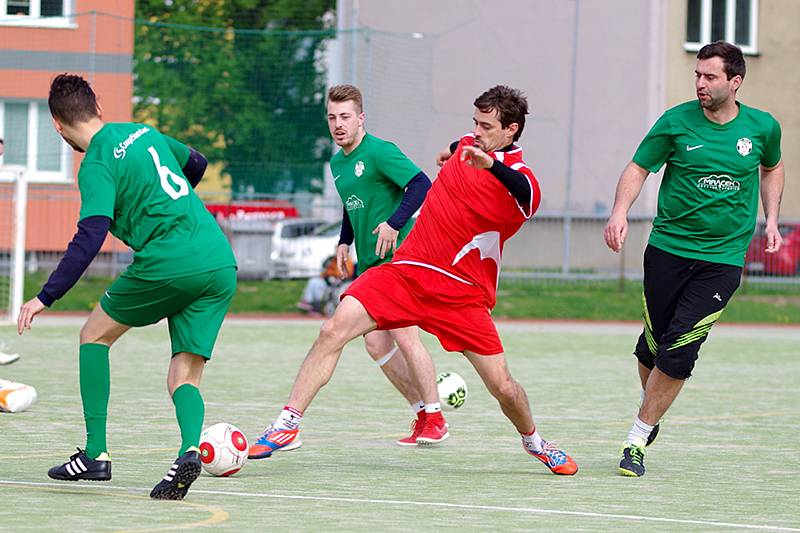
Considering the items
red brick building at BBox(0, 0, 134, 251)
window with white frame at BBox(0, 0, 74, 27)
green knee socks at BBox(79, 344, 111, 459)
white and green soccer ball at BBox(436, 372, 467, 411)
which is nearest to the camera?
green knee socks at BBox(79, 344, 111, 459)

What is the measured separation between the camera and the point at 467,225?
773 centimetres

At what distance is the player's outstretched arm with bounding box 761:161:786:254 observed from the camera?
322 inches

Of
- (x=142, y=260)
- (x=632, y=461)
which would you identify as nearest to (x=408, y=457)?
(x=632, y=461)

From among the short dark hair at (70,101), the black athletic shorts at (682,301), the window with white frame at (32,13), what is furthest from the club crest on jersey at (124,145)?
the window with white frame at (32,13)

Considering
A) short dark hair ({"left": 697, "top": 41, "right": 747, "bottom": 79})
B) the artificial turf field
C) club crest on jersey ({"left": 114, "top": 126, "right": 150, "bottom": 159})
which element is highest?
short dark hair ({"left": 697, "top": 41, "right": 747, "bottom": 79})

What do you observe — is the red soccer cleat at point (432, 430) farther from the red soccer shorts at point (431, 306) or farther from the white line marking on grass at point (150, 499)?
the white line marking on grass at point (150, 499)

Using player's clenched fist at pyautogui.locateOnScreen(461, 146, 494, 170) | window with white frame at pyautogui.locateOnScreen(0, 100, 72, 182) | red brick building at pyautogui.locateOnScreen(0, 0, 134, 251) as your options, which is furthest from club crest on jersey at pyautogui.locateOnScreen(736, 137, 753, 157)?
window with white frame at pyautogui.locateOnScreen(0, 100, 72, 182)

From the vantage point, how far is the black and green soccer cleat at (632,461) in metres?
7.80

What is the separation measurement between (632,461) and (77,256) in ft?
9.95

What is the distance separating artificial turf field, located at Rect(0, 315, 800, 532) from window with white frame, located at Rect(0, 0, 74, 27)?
9695mm

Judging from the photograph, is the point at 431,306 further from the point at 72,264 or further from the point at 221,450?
the point at 72,264

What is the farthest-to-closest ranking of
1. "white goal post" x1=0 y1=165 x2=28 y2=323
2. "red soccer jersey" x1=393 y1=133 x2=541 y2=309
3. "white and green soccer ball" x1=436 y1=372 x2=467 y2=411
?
"white goal post" x1=0 y1=165 x2=28 y2=323
"white and green soccer ball" x1=436 y1=372 x2=467 y2=411
"red soccer jersey" x1=393 y1=133 x2=541 y2=309

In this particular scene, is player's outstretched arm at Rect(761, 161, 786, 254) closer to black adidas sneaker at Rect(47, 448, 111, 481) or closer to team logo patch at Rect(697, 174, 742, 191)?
team logo patch at Rect(697, 174, 742, 191)

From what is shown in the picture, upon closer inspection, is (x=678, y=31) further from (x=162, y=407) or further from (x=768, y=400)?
(x=162, y=407)
